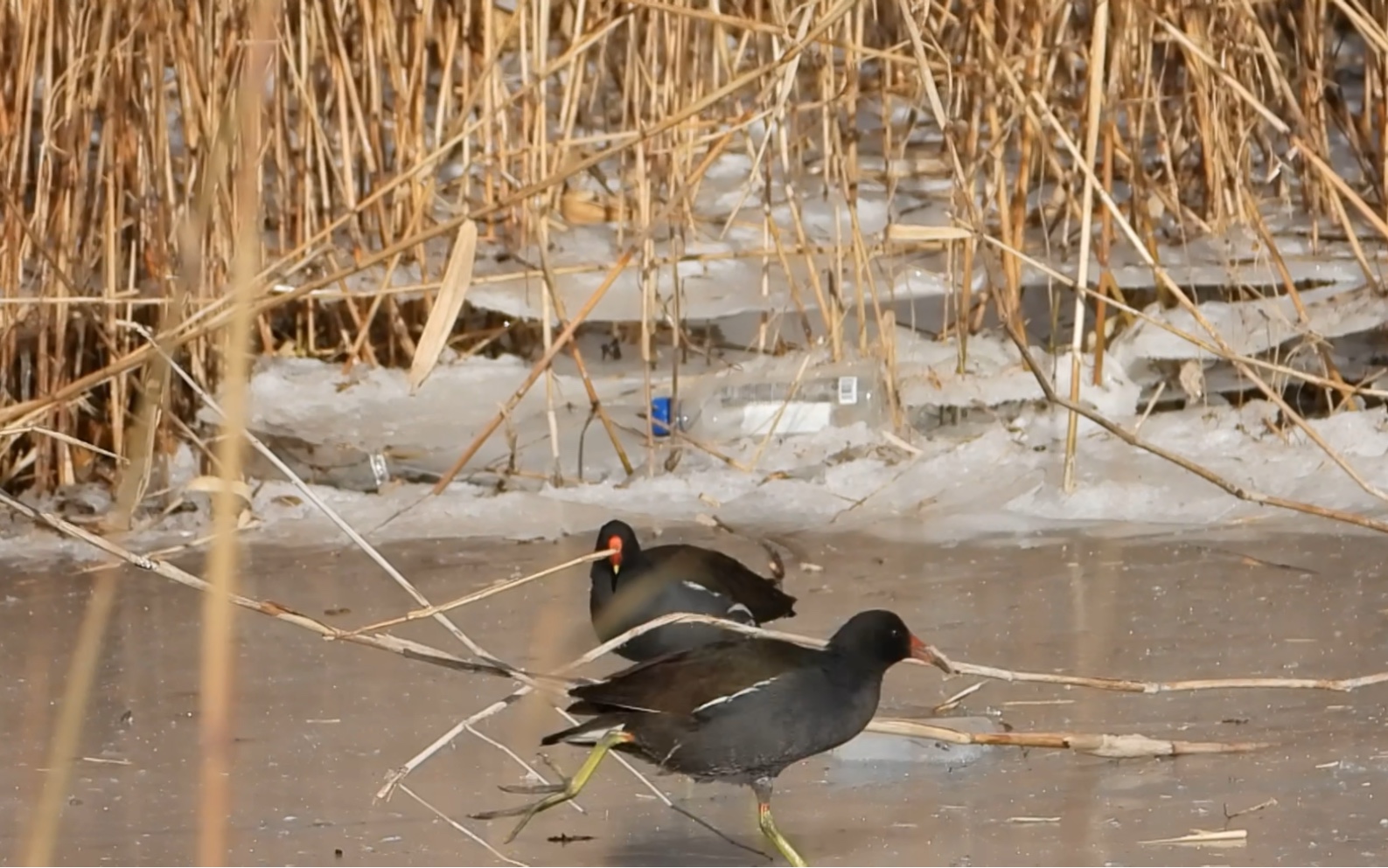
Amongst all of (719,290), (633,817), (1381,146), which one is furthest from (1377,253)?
(633,817)

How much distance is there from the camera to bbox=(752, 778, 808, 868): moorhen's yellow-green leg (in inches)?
67.3

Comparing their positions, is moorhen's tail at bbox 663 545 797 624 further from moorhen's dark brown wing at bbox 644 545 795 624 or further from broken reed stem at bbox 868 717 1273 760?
broken reed stem at bbox 868 717 1273 760

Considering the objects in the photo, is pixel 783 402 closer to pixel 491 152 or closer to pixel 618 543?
pixel 491 152

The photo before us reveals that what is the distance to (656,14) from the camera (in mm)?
3879

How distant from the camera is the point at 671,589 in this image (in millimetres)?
2758

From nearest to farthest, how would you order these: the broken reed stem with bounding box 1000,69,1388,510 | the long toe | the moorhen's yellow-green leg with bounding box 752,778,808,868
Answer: the moorhen's yellow-green leg with bounding box 752,778,808,868 → the long toe → the broken reed stem with bounding box 1000,69,1388,510

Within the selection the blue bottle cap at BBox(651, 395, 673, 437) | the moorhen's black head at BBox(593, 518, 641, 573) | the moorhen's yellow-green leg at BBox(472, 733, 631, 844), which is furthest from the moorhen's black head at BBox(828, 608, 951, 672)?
the blue bottle cap at BBox(651, 395, 673, 437)

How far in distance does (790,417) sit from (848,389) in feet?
0.58

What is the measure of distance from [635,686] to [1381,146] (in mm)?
3022

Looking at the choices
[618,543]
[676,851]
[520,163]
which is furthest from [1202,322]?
[520,163]

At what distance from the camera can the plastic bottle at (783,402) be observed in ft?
13.0

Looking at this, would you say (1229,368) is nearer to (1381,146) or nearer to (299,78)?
(1381,146)

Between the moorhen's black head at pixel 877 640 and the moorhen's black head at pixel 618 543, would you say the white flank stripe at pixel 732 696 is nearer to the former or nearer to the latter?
the moorhen's black head at pixel 877 640

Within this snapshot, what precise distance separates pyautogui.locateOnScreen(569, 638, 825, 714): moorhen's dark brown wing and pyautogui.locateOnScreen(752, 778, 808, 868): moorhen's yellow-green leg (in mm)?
98
